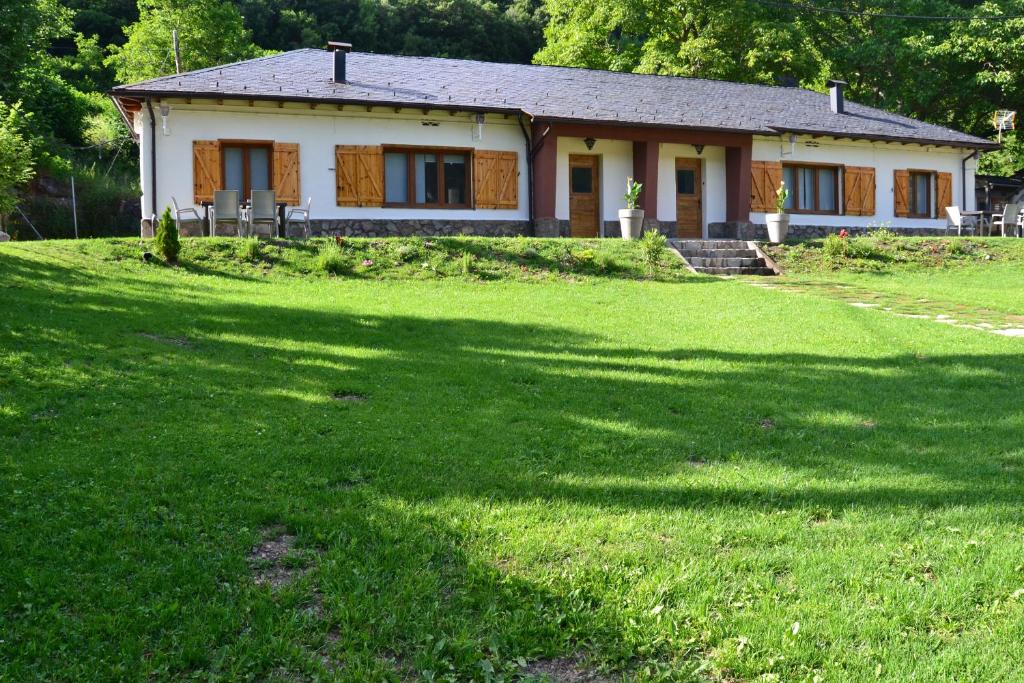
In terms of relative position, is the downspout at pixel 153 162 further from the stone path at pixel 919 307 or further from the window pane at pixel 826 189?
the window pane at pixel 826 189

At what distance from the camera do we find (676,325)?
365 inches

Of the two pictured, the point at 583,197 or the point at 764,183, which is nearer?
the point at 583,197

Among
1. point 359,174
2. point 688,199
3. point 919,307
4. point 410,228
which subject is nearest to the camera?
point 919,307

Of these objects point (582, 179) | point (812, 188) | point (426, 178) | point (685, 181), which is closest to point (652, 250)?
point (582, 179)

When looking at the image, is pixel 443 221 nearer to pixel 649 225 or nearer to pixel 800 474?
pixel 649 225

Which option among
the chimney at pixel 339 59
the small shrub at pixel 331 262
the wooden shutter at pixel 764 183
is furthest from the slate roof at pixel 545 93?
the small shrub at pixel 331 262

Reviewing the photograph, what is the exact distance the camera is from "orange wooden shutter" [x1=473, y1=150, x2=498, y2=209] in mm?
18141

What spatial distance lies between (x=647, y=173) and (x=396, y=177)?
5.55 meters

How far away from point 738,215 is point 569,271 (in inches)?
321

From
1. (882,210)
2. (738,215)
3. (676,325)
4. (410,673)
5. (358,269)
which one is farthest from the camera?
(882,210)

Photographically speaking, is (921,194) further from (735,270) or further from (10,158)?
(10,158)

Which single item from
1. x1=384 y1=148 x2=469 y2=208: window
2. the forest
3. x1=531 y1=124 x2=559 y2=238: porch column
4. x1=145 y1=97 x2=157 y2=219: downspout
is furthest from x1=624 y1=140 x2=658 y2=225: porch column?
the forest

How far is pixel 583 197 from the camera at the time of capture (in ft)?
62.8

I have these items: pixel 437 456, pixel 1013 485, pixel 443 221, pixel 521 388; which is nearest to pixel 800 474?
pixel 1013 485
